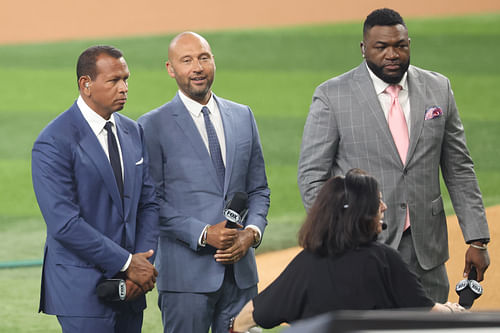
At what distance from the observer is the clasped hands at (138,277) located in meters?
3.48

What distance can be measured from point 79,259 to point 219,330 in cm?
87

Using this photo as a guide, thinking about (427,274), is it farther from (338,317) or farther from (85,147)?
(338,317)

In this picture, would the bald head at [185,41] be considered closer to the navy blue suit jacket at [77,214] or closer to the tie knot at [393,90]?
the navy blue suit jacket at [77,214]

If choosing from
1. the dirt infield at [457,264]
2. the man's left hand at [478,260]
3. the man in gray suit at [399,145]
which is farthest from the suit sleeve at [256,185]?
the dirt infield at [457,264]

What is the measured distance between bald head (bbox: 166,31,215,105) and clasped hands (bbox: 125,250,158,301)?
87 centimetres

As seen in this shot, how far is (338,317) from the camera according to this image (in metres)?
1.49

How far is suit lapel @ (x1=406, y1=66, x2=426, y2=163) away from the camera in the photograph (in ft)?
11.9

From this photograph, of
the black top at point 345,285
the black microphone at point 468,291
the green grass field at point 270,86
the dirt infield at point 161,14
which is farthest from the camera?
the dirt infield at point 161,14

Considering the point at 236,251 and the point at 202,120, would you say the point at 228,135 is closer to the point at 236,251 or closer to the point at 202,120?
the point at 202,120

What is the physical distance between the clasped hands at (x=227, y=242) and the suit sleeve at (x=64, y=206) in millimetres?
522

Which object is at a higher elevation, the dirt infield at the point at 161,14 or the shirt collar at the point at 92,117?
the shirt collar at the point at 92,117

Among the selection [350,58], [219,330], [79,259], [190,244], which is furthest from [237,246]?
[350,58]

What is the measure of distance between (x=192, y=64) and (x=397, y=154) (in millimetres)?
1042

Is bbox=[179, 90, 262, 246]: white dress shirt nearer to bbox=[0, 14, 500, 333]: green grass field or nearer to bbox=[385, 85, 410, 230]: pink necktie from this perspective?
bbox=[385, 85, 410, 230]: pink necktie
